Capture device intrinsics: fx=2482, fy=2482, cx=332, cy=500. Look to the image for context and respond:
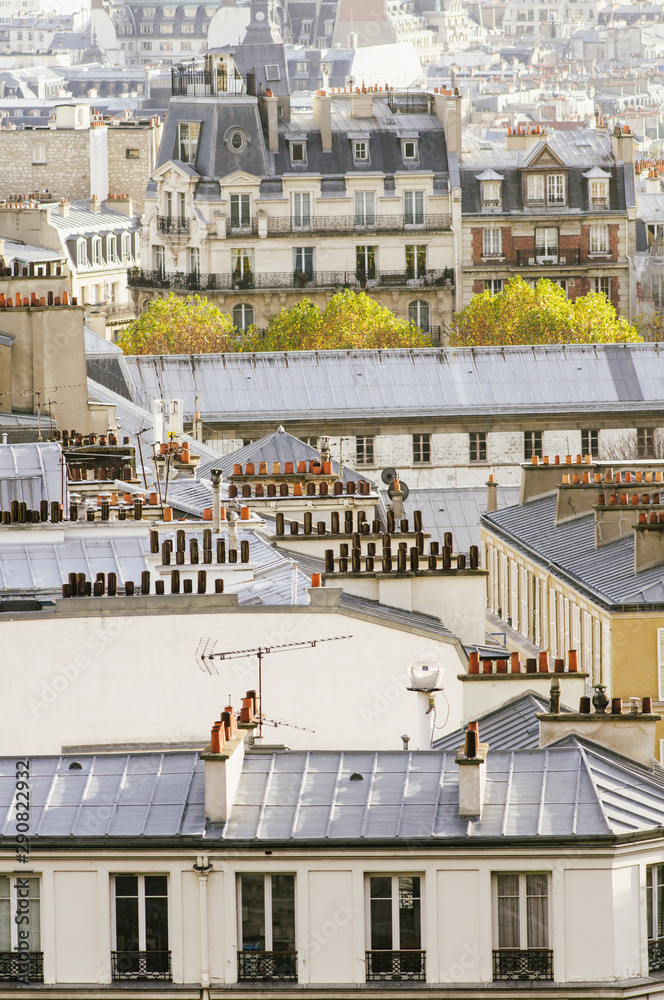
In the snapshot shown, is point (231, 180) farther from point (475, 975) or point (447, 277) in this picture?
point (475, 975)

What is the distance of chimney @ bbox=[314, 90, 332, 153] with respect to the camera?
377ft

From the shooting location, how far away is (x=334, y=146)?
4562 inches

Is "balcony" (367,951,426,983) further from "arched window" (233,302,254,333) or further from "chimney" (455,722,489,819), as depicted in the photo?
"arched window" (233,302,254,333)

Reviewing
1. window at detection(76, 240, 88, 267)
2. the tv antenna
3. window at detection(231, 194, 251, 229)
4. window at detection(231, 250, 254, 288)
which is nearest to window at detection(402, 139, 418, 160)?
window at detection(231, 194, 251, 229)

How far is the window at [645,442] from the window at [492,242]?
34.7m

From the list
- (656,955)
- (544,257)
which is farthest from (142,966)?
(544,257)

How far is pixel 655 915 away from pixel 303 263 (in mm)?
91657

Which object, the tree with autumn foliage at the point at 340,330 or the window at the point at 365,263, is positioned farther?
the window at the point at 365,263

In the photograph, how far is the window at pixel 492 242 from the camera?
116 m

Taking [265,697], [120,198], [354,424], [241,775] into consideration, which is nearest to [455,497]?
[354,424]

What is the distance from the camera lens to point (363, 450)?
271 feet

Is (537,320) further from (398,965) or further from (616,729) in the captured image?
Answer: (398,965)

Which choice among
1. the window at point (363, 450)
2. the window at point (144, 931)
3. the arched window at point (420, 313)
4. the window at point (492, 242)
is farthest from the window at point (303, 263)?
the window at point (144, 931)

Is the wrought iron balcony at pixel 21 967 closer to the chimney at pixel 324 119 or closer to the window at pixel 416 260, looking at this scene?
the window at pixel 416 260
